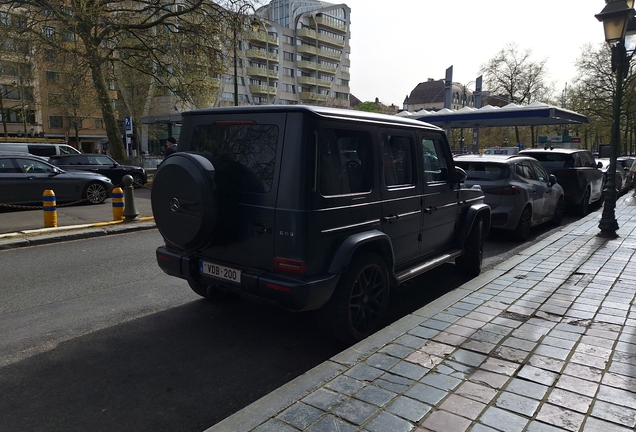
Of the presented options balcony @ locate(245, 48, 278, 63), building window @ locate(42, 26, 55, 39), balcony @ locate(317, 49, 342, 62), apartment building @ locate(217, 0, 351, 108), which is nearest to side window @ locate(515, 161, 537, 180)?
building window @ locate(42, 26, 55, 39)

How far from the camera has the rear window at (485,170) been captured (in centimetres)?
876

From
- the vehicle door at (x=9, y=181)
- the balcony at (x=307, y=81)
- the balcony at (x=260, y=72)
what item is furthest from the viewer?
the balcony at (x=307, y=81)

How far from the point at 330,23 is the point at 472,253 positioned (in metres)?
96.4

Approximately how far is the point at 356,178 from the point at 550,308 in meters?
2.30

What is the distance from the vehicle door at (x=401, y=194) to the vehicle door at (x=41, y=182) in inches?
425

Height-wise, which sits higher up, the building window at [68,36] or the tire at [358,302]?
the building window at [68,36]

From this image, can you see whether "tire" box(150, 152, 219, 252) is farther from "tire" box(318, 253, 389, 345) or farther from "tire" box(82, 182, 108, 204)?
"tire" box(82, 182, 108, 204)

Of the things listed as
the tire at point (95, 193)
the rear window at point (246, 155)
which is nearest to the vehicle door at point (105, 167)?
the tire at point (95, 193)

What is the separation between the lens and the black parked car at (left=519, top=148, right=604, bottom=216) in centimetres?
1198

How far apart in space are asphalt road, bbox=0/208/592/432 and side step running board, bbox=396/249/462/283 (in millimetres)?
502

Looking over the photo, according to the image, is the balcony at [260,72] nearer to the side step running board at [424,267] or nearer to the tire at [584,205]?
the tire at [584,205]

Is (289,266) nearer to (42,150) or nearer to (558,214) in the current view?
(558,214)

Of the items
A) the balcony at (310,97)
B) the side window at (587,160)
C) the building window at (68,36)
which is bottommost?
the side window at (587,160)

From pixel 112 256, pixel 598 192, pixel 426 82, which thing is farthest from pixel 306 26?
pixel 112 256
